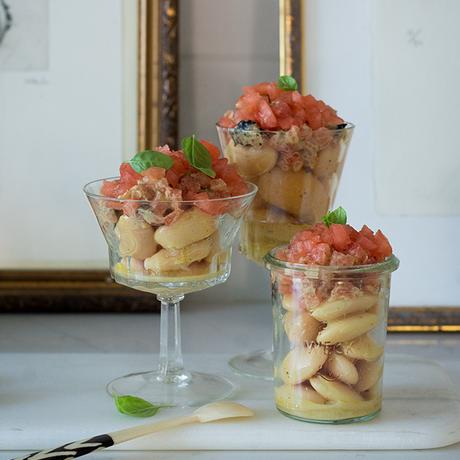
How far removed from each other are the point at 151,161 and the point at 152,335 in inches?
17.5

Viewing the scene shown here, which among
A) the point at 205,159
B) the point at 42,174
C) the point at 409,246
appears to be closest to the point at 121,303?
the point at 42,174

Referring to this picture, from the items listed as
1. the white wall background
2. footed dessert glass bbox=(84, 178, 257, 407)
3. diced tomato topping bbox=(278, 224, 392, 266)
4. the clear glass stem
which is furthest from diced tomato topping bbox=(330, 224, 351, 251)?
the white wall background

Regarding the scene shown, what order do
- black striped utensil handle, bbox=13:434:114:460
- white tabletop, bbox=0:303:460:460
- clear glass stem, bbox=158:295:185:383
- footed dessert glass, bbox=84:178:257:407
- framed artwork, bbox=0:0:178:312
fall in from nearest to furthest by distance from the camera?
black striped utensil handle, bbox=13:434:114:460 → footed dessert glass, bbox=84:178:257:407 → clear glass stem, bbox=158:295:185:383 → white tabletop, bbox=0:303:460:460 → framed artwork, bbox=0:0:178:312

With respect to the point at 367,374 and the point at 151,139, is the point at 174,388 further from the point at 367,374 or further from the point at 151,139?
the point at 151,139

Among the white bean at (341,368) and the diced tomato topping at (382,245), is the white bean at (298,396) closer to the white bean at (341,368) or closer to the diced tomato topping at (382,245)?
the white bean at (341,368)

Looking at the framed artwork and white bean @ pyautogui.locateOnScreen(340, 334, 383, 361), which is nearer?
white bean @ pyautogui.locateOnScreen(340, 334, 383, 361)

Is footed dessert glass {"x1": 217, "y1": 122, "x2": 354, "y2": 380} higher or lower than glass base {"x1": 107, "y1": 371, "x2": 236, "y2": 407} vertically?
higher

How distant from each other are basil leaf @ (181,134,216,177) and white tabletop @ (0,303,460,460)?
37 centimetres

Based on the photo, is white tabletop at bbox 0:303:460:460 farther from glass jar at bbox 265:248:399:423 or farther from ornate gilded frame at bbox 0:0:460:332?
glass jar at bbox 265:248:399:423

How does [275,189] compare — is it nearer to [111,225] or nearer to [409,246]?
[111,225]

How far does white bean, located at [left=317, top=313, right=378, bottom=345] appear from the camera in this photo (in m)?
0.91

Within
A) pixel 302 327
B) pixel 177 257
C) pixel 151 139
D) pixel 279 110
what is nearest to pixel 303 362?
pixel 302 327

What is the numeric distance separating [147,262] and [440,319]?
0.51m

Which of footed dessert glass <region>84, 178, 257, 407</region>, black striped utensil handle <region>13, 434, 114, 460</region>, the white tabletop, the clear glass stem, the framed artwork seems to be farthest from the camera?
the framed artwork
